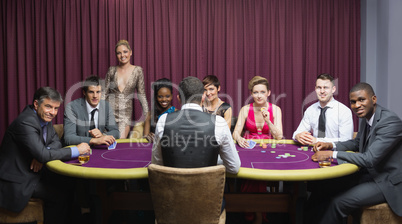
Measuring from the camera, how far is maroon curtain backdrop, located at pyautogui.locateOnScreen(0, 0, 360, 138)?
4551mm

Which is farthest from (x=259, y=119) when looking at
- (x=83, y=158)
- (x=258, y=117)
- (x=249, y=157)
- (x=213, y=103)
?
(x=83, y=158)

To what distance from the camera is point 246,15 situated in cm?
458

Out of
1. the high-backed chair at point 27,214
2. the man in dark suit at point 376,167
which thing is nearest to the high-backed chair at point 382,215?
the man in dark suit at point 376,167

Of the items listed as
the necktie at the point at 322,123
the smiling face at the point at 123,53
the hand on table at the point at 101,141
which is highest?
the smiling face at the point at 123,53

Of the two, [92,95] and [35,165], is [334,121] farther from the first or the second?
[35,165]

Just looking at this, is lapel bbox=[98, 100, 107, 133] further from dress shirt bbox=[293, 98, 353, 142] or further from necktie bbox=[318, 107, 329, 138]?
necktie bbox=[318, 107, 329, 138]

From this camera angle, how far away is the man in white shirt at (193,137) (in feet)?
5.83

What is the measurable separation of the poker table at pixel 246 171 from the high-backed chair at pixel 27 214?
298 mm

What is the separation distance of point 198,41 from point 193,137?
305 cm

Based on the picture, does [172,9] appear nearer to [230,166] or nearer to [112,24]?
[112,24]

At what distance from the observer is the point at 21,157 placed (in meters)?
2.20

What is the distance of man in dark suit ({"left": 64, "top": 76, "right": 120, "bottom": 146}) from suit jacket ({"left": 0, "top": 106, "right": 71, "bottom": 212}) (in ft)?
1.89

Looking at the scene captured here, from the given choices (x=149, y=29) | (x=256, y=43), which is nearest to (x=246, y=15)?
(x=256, y=43)

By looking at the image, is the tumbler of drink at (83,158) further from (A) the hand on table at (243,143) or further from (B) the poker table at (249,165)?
(A) the hand on table at (243,143)
